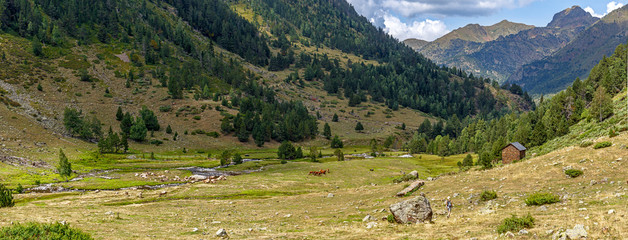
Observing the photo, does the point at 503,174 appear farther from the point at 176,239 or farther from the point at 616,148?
the point at 176,239

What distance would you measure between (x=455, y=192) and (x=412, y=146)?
126 m

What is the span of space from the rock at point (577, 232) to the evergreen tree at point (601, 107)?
8673cm

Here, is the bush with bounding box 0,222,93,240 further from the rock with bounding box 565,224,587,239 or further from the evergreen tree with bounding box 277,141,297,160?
the evergreen tree with bounding box 277,141,297,160

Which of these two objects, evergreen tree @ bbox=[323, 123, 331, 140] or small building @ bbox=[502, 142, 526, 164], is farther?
evergreen tree @ bbox=[323, 123, 331, 140]

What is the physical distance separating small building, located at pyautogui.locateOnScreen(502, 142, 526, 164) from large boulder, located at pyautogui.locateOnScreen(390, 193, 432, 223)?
48.0 metres

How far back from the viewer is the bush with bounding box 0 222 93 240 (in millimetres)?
17159

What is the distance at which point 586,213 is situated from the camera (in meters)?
21.2

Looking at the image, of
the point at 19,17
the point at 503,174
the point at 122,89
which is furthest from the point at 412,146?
the point at 19,17

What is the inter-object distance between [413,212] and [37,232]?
27.1 meters

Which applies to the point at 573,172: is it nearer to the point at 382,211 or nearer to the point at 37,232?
the point at 382,211

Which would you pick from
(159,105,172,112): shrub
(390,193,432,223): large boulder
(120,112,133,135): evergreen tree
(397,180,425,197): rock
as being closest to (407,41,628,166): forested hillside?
(397,180,425,197): rock

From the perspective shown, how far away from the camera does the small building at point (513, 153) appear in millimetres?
65875

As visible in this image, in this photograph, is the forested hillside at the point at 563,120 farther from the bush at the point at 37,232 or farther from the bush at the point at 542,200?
the bush at the point at 37,232

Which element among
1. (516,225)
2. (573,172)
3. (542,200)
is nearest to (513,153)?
(573,172)
